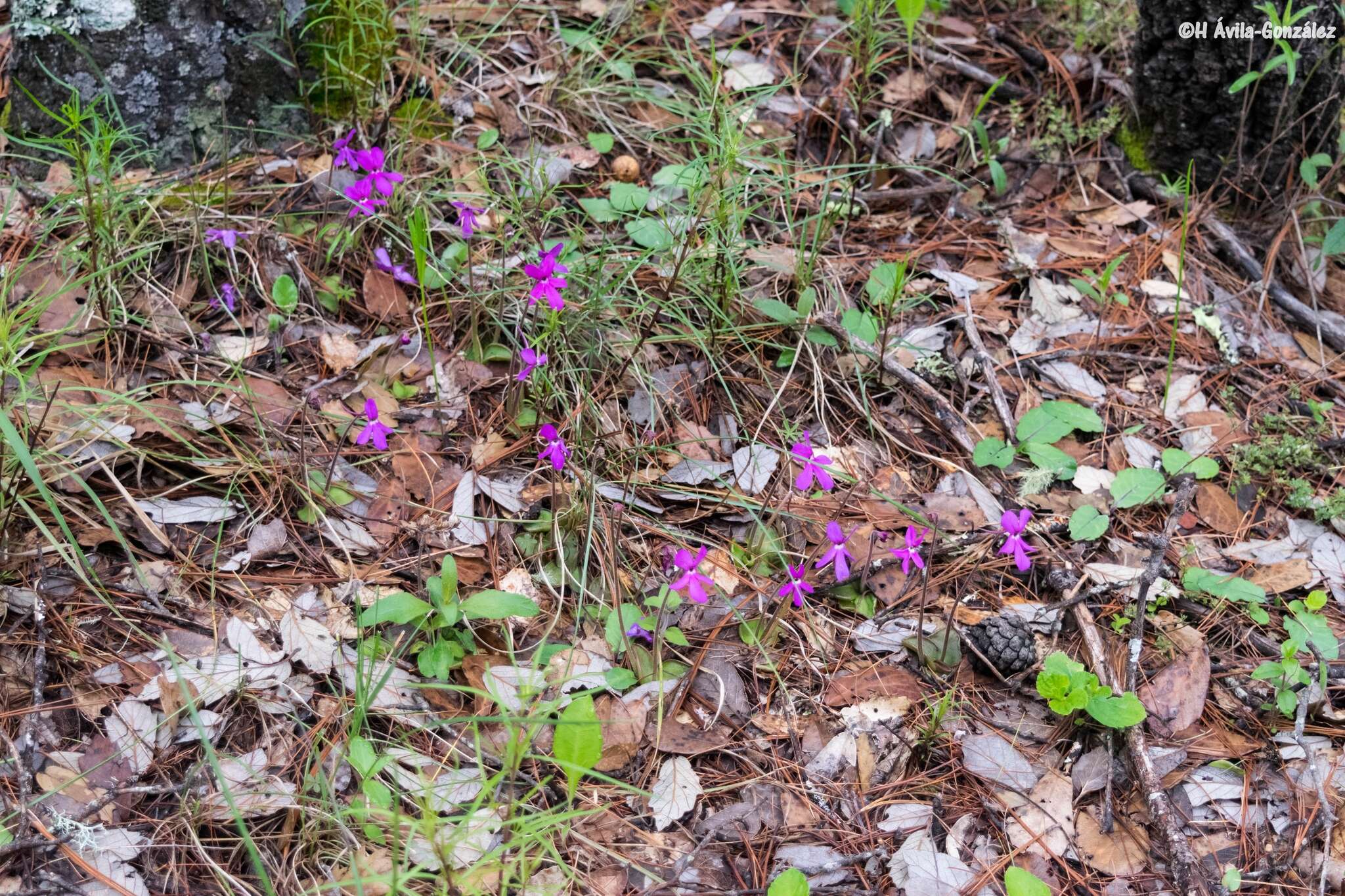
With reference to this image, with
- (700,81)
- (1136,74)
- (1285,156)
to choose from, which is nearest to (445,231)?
(700,81)

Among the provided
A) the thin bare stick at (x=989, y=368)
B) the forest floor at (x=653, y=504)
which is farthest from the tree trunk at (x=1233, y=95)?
the thin bare stick at (x=989, y=368)

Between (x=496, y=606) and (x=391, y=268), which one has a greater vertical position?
(x=391, y=268)

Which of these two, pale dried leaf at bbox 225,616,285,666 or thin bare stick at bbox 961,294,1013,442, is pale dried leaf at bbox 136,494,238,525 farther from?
thin bare stick at bbox 961,294,1013,442

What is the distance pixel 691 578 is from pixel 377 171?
4.62 ft

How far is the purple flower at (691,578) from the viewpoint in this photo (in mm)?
1974

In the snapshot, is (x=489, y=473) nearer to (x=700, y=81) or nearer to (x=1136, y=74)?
(x=700, y=81)

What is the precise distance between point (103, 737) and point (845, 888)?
1.37m

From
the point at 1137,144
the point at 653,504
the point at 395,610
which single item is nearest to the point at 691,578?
the point at 653,504

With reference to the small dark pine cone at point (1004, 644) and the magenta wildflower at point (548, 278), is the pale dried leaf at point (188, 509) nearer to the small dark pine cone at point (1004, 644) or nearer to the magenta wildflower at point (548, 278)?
the magenta wildflower at point (548, 278)

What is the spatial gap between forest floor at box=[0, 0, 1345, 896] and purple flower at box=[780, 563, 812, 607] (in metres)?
0.02

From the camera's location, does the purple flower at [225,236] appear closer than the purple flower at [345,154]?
Yes

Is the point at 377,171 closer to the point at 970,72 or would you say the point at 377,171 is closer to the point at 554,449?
the point at 554,449

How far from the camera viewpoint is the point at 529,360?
2.34 meters

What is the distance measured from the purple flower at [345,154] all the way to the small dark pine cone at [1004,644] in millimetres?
1980
